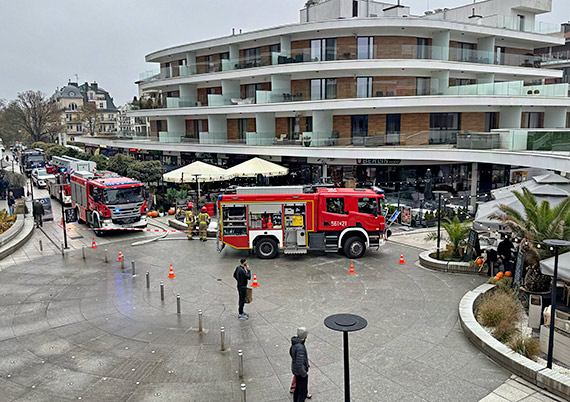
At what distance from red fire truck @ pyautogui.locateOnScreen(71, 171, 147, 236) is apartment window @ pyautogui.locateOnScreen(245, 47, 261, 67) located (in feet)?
53.0

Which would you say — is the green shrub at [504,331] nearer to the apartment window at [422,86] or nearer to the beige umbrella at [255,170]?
the beige umbrella at [255,170]

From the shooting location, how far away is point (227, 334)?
36.5 ft

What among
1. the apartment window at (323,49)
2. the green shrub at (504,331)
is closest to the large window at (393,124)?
the apartment window at (323,49)

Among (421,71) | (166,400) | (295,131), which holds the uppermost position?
(421,71)

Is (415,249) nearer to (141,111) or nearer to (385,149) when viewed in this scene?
(385,149)

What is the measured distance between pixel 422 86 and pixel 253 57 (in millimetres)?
13298

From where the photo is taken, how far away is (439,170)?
3344 centimetres

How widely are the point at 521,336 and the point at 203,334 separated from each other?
7.29m

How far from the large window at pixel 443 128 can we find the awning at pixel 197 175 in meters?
13.7

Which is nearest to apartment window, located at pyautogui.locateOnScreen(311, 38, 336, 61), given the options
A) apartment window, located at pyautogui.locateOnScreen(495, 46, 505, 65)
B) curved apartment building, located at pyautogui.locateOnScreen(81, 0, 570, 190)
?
curved apartment building, located at pyautogui.locateOnScreen(81, 0, 570, 190)

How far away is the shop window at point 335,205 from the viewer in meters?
17.5

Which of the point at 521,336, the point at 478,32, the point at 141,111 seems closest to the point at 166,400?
the point at 521,336

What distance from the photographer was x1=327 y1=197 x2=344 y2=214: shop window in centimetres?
1748

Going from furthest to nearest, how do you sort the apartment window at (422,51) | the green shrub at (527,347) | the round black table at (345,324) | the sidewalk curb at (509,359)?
the apartment window at (422,51)
the green shrub at (527,347)
the sidewalk curb at (509,359)
the round black table at (345,324)
